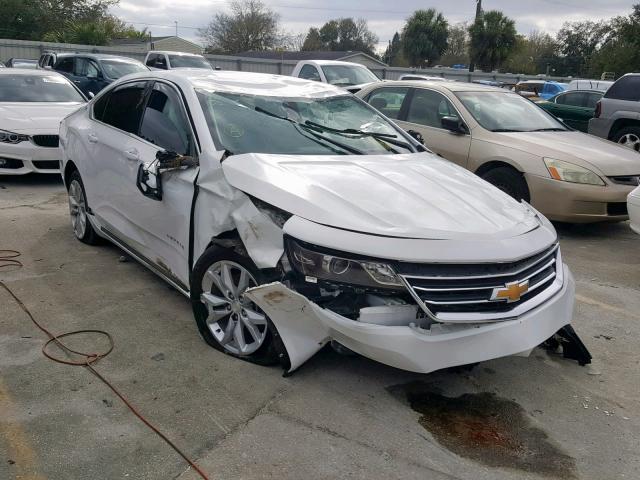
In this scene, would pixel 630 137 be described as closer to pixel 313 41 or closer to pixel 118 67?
pixel 118 67

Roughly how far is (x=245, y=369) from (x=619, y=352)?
2487 mm

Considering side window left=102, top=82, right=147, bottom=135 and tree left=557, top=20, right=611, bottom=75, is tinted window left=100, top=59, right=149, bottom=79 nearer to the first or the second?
side window left=102, top=82, right=147, bottom=135

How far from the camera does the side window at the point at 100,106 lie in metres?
5.28

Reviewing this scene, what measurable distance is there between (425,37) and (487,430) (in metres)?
54.7

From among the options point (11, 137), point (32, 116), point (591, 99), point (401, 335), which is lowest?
point (11, 137)

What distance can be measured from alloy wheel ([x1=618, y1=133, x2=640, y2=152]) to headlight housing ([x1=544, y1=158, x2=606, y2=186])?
4.97 meters

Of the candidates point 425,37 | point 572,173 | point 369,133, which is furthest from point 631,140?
point 425,37

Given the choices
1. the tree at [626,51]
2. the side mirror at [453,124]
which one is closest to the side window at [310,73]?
the side mirror at [453,124]

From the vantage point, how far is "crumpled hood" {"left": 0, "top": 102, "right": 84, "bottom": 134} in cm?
813

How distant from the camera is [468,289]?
2930mm

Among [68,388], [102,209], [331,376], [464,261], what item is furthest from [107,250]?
[464,261]

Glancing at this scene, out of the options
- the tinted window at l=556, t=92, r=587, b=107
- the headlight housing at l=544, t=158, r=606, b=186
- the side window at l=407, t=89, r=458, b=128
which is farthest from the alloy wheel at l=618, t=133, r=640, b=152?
the headlight housing at l=544, t=158, r=606, b=186

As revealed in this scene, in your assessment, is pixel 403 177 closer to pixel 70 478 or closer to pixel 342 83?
pixel 70 478

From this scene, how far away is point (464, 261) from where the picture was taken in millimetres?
2910
